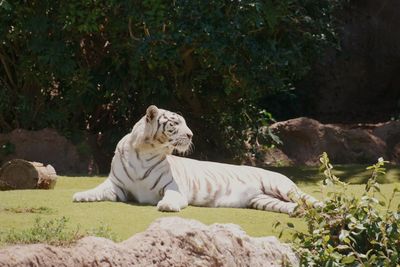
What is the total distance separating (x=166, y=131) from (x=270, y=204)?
43.6 inches

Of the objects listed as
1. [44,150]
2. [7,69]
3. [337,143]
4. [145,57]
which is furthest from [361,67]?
[44,150]

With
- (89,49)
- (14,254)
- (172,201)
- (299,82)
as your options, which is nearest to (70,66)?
(89,49)

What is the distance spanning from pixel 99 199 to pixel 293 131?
218 inches

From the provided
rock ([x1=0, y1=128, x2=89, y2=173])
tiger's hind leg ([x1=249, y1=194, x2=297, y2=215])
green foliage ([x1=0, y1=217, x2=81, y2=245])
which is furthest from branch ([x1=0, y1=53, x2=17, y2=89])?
green foliage ([x1=0, y1=217, x2=81, y2=245])

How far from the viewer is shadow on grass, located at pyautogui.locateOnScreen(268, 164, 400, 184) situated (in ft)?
37.2

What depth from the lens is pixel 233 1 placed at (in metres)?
12.1

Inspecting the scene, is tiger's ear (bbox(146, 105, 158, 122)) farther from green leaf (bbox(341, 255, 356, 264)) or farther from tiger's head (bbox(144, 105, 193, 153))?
green leaf (bbox(341, 255, 356, 264))

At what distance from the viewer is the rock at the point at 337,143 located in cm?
1359

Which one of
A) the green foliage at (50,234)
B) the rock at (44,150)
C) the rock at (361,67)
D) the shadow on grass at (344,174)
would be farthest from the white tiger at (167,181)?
the rock at (361,67)

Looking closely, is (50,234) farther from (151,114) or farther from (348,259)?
(151,114)

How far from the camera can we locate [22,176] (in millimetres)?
9758

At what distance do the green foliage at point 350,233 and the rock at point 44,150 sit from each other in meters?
5.63

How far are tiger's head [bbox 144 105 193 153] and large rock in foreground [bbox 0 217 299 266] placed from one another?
1.97m

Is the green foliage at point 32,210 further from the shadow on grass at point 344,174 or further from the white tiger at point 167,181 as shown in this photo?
the shadow on grass at point 344,174
